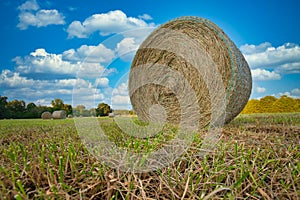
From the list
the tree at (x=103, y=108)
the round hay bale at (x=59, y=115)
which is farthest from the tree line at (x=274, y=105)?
the tree at (x=103, y=108)

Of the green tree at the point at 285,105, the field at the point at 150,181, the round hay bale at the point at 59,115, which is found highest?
the green tree at the point at 285,105

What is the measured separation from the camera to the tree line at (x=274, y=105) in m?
11.8

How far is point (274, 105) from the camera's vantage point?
11.9 m

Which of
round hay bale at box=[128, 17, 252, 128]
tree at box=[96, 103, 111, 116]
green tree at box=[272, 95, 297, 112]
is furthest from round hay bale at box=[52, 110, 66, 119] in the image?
green tree at box=[272, 95, 297, 112]

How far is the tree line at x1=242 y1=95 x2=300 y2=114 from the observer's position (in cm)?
1178

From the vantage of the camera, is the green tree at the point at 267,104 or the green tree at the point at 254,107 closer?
the green tree at the point at 267,104

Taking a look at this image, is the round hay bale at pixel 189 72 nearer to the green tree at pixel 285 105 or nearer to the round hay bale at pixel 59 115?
the round hay bale at pixel 59 115

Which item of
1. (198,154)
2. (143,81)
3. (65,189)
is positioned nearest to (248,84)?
(143,81)

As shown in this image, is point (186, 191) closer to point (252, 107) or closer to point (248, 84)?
point (248, 84)

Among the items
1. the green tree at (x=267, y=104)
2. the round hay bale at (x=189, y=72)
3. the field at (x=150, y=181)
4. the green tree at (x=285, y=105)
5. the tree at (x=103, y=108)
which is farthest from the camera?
the green tree at (x=267, y=104)

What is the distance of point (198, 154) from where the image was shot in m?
1.67

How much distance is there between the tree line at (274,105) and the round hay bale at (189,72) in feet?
30.1

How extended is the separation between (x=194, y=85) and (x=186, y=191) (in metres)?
2.65

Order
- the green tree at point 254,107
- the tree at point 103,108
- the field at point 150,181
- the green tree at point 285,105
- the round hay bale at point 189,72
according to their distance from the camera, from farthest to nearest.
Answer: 1. the green tree at point 254,107
2. the green tree at point 285,105
3. the tree at point 103,108
4. the round hay bale at point 189,72
5. the field at point 150,181
